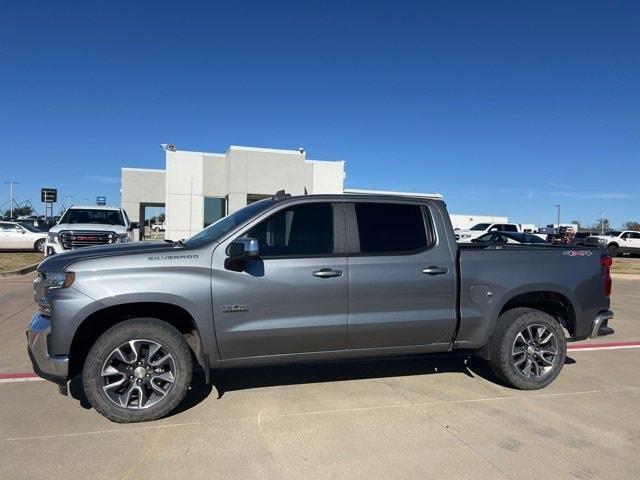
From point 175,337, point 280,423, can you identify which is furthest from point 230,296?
point 280,423

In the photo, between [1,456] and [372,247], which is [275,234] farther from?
[1,456]

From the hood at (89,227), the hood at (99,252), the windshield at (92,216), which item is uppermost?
the windshield at (92,216)

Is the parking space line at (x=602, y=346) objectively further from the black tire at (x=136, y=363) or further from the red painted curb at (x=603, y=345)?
the black tire at (x=136, y=363)

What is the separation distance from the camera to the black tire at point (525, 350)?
5.05 meters

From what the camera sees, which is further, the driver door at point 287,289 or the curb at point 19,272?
the curb at point 19,272

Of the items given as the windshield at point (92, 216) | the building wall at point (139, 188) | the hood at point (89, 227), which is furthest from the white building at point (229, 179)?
the hood at point (89, 227)

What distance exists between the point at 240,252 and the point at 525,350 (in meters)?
3.00

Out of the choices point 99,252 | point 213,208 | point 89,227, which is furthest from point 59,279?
point 213,208

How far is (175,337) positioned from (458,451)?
7.70ft

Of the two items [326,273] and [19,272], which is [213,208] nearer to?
[19,272]

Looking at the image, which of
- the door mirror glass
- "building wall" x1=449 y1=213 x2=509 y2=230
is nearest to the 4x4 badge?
the door mirror glass

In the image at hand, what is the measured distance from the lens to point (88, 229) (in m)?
12.7

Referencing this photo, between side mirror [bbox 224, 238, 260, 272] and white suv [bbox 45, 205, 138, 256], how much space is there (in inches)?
324

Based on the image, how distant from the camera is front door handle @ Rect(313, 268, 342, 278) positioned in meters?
4.45
